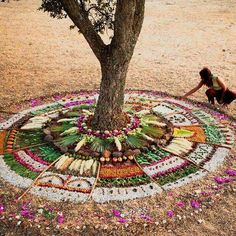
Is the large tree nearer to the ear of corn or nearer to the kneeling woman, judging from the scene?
the ear of corn

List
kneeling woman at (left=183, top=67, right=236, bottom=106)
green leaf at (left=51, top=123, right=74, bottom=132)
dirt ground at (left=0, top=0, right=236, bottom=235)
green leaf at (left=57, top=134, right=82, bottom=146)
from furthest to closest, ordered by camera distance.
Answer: dirt ground at (left=0, top=0, right=236, bottom=235) → kneeling woman at (left=183, top=67, right=236, bottom=106) → green leaf at (left=51, top=123, right=74, bottom=132) → green leaf at (left=57, top=134, right=82, bottom=146)

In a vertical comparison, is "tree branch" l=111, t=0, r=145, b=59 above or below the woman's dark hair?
above

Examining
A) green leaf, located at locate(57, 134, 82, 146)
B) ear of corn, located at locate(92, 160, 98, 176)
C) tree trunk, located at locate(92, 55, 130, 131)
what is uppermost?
tree trunk, located at locate(92, 55, 130, 131)

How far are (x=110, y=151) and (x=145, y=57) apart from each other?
5908mm

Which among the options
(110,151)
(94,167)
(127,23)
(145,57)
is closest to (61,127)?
(110,151)

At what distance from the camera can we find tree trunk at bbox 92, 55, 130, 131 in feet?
20.5

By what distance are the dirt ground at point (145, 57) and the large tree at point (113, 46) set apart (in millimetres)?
2470

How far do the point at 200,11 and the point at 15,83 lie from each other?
11800mm

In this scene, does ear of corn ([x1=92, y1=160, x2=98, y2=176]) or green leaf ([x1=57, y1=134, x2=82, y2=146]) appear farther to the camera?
green leaf ([x1=57, y1=134, x2=82, y2=146])

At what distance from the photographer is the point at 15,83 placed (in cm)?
945

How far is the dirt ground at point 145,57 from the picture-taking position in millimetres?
8797

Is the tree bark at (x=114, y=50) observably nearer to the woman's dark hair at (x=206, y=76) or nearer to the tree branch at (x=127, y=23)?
the tree branch at (x=127, y=23)

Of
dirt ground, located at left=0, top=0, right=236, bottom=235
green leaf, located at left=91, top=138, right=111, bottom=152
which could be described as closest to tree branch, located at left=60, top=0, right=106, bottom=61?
green leaf, located at left=91, top=138, right=111, bottom=152

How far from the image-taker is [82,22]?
593 centimetres
